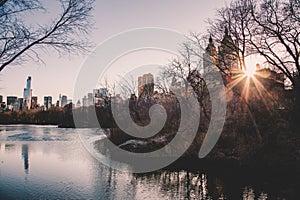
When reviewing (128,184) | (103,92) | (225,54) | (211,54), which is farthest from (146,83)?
(128,184)

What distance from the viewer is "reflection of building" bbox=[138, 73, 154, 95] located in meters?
38.4

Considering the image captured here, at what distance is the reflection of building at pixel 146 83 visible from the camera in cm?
3845

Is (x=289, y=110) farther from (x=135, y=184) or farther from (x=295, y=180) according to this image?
(x=135, y=184)

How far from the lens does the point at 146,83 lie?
40.2 m

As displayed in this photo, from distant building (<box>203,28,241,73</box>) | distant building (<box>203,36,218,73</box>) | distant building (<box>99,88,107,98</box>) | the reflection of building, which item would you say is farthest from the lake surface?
distant building (<box>99,88,107,98</box>)

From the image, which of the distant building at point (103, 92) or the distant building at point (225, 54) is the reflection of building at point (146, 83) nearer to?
the distant building at point (103, 92)

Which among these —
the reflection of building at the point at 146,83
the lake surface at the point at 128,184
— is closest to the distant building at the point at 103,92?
the reflection of building at the point at 146,83

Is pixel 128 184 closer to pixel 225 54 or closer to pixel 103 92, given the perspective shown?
pixel 225 54

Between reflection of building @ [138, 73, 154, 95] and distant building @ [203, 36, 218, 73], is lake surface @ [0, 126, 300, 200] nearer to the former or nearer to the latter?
distant building @ [203, 36, 218, 73]

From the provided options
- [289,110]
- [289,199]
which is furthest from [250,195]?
[289,110]

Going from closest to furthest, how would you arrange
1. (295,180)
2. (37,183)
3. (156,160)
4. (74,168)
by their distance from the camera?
1. (37,183)
2. (295,180)
3. (74,168)
4. (156,160)

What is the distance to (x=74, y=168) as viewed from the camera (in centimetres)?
1513

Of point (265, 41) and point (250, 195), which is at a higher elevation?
point (265, 41)

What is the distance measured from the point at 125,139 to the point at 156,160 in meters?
8.34
